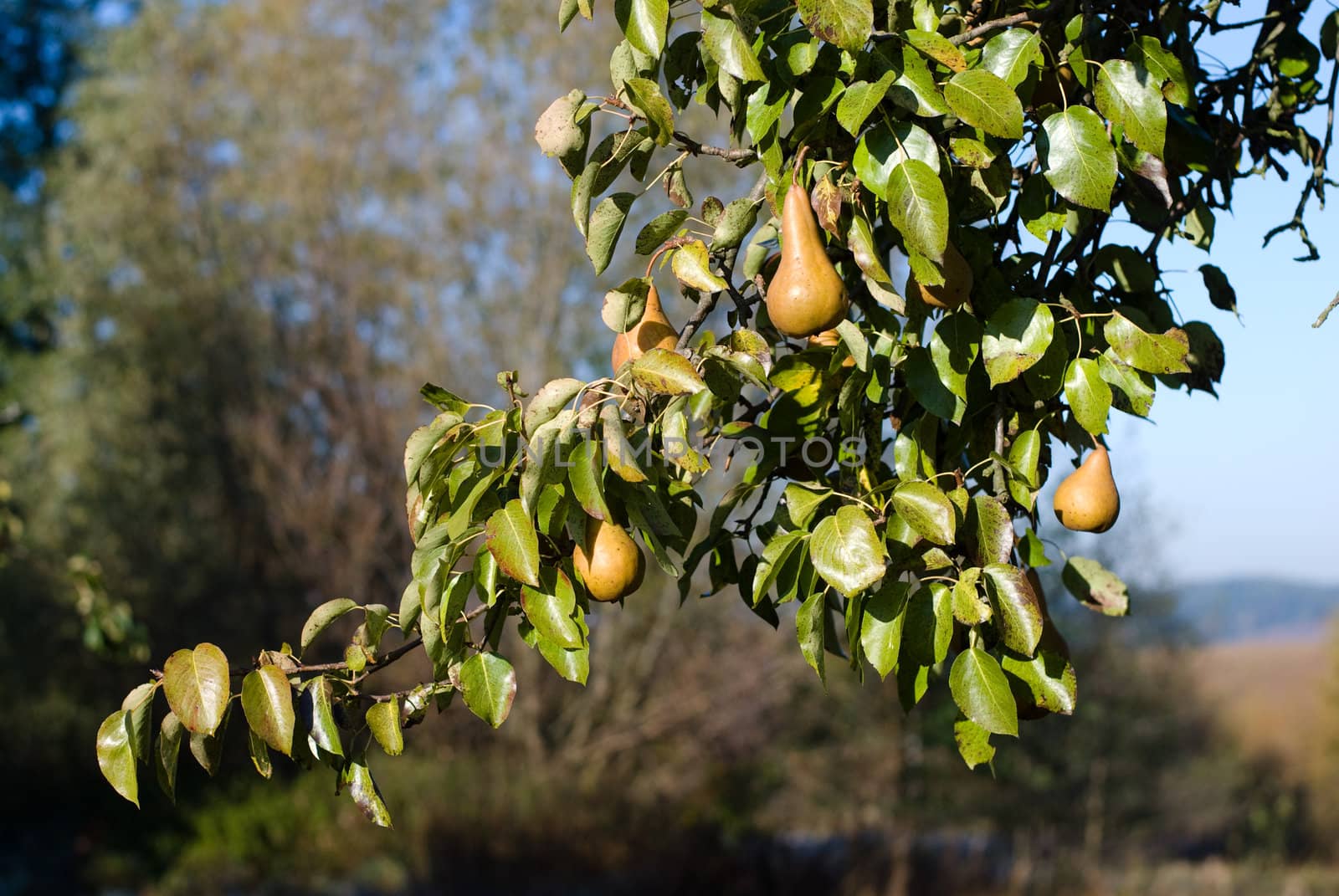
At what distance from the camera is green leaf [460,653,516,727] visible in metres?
0.85

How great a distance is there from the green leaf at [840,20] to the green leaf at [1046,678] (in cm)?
47

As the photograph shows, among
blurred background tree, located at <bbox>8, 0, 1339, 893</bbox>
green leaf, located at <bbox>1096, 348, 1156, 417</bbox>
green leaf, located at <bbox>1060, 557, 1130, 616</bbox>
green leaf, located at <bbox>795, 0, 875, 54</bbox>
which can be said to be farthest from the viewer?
blurred background tree, located at <bbox>8, 0, 1339, 893</bbox>

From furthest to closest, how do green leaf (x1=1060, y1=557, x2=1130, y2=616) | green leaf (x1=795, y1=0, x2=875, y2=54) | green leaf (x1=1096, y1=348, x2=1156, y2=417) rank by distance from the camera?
1. green leaf (x1=1060, y1=557, x2=1130, y2=616)
2. green leaf (x1=1096, y1=348, x2=1156, y2=417)
3. green leaf (x1=795, y1=0, x2=875, y2=54)

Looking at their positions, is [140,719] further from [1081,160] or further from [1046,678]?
[1081,160]

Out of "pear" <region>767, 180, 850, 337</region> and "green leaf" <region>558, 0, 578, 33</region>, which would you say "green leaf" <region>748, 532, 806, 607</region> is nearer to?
"pear" <region>767, 180, 850, 337</region>

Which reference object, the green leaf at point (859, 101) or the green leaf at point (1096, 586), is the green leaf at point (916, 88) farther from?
the green leaf at point (1096, 586)

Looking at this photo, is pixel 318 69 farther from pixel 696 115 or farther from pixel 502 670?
pixel 502 670

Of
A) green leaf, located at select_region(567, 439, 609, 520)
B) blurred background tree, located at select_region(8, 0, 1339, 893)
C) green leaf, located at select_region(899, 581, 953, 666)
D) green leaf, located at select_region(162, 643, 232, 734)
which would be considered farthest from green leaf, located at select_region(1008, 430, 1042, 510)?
blurred background tree, located at select_region(8, 0, 1339, 893)

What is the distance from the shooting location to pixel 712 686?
7160mm

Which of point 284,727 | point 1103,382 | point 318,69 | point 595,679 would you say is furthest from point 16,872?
point 1103,382

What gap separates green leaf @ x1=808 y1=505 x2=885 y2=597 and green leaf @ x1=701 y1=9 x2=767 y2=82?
32 cm

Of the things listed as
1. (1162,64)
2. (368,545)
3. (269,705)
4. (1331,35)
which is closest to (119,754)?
(269,705)

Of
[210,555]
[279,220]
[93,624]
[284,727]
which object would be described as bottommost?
[210,555]

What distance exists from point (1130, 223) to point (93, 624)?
2524 millimetres
